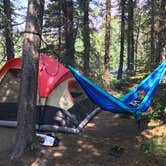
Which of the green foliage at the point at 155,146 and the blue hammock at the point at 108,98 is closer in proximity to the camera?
the green foliage at the point at 155,146

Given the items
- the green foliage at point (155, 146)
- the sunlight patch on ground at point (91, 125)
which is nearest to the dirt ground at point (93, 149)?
the sunlight patch on ground at point (91, 125)

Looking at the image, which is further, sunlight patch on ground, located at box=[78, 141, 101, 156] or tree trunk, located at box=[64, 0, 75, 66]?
tree trunk, located at box=[64, 0, 75, 66]

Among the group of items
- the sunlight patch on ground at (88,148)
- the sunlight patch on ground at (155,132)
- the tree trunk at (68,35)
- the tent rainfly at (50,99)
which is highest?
the tree trunk at (68,35)

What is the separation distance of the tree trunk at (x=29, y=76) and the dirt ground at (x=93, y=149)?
425mm

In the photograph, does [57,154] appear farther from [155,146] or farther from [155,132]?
[155,132]

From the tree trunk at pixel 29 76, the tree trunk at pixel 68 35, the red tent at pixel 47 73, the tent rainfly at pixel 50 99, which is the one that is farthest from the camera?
the tree trunk at pixel 68 35

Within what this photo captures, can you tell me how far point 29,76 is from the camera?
6043 mm

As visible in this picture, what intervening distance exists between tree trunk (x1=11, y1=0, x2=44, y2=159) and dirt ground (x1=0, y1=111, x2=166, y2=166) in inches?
16.7

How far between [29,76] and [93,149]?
5.83ft

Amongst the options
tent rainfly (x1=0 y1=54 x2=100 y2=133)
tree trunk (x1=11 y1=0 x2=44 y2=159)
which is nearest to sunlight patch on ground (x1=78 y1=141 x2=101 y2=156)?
tent rainfly (x1=0 y1=54 x2=100 y2=133)

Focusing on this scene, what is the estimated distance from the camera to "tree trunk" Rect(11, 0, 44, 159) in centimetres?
597

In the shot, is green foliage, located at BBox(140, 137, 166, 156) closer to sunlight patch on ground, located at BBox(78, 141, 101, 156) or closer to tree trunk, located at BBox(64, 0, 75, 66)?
sunlight patch on ground, located at BBox(78, 141, 101, 156)

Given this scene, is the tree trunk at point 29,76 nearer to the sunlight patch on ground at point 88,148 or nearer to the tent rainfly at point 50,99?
the sunlight patch on ground at point 88,148

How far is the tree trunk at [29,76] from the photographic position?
235 inches
